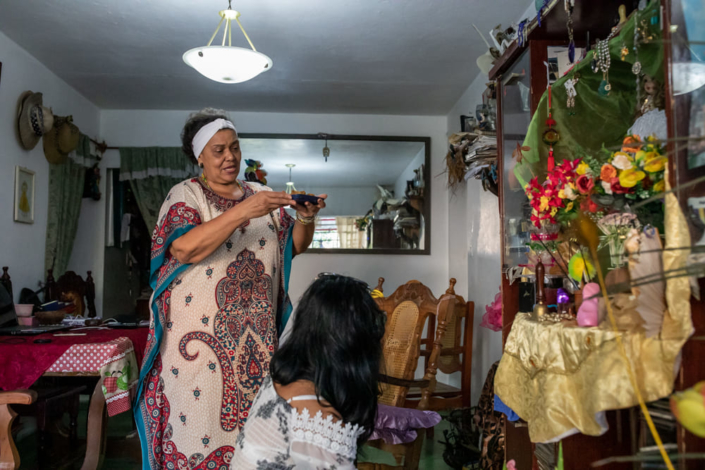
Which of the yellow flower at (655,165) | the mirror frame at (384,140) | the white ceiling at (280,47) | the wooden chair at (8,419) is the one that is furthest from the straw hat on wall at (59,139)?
the yellow flower at (655,165)

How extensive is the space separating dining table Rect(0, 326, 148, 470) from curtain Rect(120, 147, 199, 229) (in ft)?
9.69

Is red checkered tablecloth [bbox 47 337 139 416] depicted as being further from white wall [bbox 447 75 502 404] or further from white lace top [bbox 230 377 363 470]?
white wall [bbox 447 75 502 404]

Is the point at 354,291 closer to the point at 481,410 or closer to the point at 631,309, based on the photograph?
the point at 631,309

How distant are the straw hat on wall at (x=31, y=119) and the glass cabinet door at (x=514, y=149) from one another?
3.53 metres

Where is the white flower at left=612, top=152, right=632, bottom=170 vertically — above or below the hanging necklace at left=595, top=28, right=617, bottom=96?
below

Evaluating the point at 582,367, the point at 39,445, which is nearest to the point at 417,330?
the point at 582,367

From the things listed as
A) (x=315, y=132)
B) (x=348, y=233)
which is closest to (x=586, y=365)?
(x=348, y=233)

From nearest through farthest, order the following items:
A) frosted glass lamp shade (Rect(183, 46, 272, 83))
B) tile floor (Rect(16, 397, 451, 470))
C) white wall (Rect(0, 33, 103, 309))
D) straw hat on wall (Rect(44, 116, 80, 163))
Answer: frosted glass lamp shade (Rect(183, 46, 272, 83)) < tile floor (Rect(16, 397, 451, 470)) < white wall (Rect(0, 33, 103, 309)) < straw hat on wall (Rect(44, 116, 80, 163))

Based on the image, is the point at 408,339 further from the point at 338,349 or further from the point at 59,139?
the point at 59,139

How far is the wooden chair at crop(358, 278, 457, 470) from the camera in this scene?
3014mm

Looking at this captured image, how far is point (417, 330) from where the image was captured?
3.19 meters

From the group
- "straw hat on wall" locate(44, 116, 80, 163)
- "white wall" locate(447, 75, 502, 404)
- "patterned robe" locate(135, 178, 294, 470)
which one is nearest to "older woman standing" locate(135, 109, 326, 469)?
"patterned robe" locate(135, 178, 294, 470)

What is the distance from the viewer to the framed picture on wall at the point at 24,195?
4207 millimetres

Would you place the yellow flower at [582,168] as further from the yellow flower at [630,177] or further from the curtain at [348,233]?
the curtain at [348,233]
